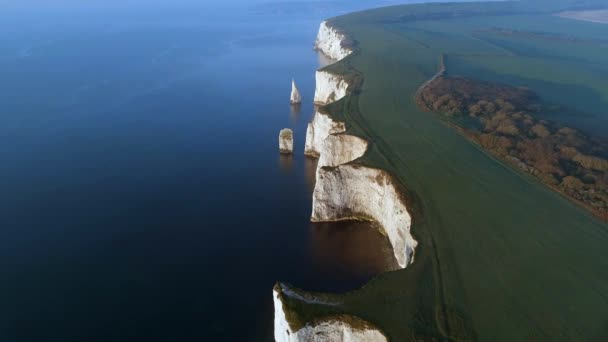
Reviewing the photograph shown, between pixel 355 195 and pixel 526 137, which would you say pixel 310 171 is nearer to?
pixel 355 195

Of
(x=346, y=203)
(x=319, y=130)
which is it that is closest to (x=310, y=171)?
(x=319, y=130)

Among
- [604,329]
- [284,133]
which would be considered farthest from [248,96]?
[604,329]

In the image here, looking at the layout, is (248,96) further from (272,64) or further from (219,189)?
(219,189)

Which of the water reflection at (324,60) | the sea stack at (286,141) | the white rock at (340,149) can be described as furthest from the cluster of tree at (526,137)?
the water reflection at (324,60)

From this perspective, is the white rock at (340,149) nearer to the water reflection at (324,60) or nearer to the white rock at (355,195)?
the white rock at (355,195)

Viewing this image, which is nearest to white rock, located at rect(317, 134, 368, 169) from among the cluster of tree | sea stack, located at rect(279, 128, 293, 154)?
sea stack, located at rect(279, 128, 293, 154)
